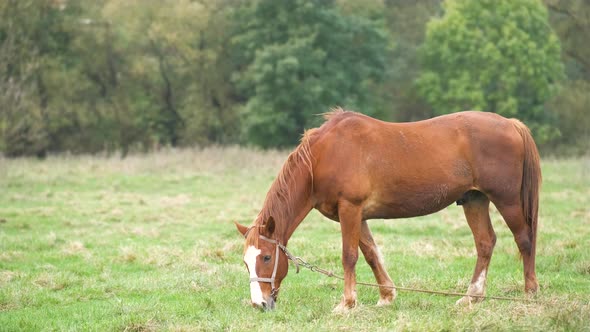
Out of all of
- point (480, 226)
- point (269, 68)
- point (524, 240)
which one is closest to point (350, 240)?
point (480, 226)

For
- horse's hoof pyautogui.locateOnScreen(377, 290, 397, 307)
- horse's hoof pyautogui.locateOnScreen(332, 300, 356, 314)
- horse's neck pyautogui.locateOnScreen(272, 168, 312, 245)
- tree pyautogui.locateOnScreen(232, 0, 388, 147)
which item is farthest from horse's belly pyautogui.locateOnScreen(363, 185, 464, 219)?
tree pyautogui.locateOnScreen(232, 0, 388, 147)

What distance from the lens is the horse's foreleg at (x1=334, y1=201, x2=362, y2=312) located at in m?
7.55

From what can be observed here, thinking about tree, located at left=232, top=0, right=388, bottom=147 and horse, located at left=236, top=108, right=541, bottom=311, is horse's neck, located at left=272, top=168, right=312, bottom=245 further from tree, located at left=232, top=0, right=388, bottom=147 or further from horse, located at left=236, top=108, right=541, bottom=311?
tree, located at left=232, top=0, right=388, bottom=147

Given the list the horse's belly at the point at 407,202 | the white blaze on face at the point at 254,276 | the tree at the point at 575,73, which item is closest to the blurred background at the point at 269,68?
the tree at the point at 575,73

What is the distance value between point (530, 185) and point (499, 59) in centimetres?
3768

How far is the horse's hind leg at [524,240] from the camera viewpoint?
7.78 metres

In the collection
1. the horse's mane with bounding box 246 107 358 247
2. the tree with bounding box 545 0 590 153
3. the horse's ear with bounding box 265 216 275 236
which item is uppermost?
the horse's mane with bounding box 246 107 358 247

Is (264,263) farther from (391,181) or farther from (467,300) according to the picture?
(467,300)

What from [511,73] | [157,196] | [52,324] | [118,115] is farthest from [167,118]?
[52,324]

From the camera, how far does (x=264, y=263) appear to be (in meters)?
7.42

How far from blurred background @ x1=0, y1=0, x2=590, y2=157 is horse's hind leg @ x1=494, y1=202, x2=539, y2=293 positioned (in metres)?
33.8

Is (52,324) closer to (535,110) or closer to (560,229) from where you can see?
(560,229)

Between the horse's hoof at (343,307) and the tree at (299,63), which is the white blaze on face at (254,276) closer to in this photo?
the horse's hoof at (343,307)

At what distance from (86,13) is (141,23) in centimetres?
359
